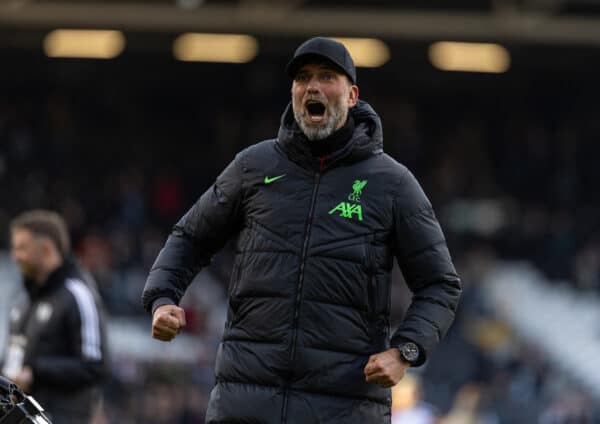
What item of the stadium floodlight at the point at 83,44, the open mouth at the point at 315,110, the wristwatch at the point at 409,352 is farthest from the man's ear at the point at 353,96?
the stadium floodlight at the point at 83,44

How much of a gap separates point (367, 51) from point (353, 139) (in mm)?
20491

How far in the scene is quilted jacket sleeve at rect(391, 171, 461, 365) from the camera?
4.80 m

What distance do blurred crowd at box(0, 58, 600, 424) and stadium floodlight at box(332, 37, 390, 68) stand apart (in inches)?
22.6

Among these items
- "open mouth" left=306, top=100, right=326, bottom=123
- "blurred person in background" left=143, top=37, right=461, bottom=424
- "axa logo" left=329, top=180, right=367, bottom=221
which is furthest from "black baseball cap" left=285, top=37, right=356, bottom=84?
"axa logo" left=329, top=180, right=367, bottom=221

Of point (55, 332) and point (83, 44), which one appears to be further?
point (83, 44)

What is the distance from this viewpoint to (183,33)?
23891 mm

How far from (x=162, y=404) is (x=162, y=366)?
0.94 m

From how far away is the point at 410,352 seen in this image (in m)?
4.69

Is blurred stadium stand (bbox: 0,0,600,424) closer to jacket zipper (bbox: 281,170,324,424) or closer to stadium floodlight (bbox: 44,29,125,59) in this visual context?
stadium floodlight (bbox: 44,29,125,59)

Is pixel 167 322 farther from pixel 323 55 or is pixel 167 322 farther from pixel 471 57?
pixel 471 57

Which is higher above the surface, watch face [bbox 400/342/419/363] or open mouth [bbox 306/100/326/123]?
open mouth [bbox 306/100/326/123]

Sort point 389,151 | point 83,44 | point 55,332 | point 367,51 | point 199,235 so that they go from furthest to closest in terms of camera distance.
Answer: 1. point 83,44
2. point 367,51
3. point 389,151
4. point 55,332
5. point 199,235

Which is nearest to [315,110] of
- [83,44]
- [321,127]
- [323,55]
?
[321,127]

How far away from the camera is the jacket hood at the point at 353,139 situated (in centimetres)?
491
